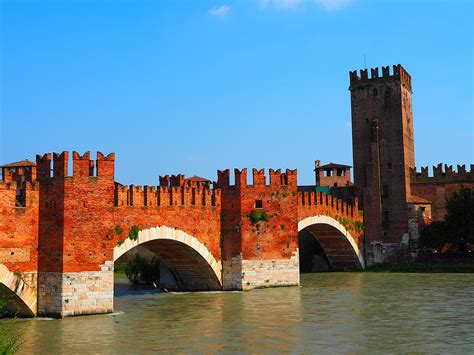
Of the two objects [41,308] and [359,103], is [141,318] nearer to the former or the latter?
[41,308]

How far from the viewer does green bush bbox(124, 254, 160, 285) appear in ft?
98.3

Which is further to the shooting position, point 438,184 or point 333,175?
point 333,175

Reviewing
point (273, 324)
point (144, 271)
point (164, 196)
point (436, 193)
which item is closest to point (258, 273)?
point (164, 196)

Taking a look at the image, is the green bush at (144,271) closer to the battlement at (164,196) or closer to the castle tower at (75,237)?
the battlement at (164,196)

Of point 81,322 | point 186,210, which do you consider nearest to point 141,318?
point 81,322

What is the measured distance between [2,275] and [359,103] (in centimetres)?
3163

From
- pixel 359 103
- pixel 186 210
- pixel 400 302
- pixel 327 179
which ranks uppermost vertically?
pixel 359 103

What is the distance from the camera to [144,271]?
98.4 feet

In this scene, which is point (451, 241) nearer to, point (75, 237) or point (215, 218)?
point (215, 218)

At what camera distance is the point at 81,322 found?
18.0 meters

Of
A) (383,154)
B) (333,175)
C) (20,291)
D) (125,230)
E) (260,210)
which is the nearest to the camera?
(20,291)

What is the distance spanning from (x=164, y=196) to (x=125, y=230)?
8.41 feet

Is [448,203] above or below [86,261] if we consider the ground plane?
above

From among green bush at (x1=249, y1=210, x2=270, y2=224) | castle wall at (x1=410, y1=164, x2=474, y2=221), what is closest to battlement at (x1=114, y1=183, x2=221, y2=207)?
green bush at (x1=249, y1=210, x2=270, y2=224)
